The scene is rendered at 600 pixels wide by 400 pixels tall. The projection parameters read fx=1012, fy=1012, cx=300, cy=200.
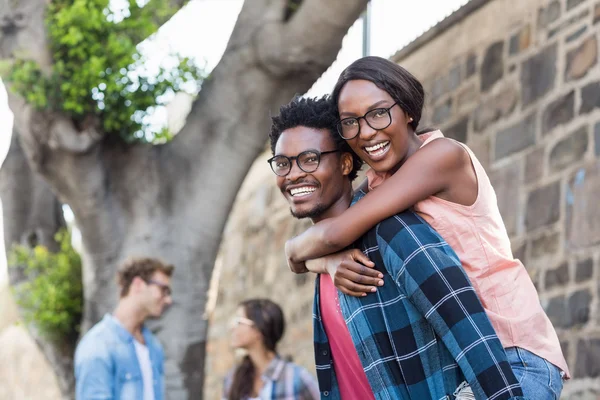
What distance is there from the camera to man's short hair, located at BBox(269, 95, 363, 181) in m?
2.76

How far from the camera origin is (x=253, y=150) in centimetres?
622

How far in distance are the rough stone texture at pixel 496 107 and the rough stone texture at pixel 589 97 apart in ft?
2.44

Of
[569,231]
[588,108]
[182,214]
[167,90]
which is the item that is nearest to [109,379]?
[182,214]

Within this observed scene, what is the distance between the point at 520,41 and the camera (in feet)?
20.5

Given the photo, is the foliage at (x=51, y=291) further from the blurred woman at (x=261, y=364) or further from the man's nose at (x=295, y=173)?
the man's nose at (x=295, y=173)

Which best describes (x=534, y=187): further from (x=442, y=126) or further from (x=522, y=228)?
(x=442, y=126)

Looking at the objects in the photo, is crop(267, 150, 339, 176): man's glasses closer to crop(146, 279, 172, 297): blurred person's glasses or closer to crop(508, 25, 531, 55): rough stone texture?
crop(146, 279, 172, 297): blurred person's glasses

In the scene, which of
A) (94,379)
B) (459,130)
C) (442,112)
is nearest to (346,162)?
(94,379)

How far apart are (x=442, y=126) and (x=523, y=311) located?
490 cm

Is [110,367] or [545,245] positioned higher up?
[545,245]

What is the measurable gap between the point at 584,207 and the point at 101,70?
282 centimetres

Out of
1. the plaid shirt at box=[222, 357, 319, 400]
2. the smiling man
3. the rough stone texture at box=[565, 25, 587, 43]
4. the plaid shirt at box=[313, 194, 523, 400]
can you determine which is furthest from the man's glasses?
the rough stone texture at box=[565, 25, 587, 43]

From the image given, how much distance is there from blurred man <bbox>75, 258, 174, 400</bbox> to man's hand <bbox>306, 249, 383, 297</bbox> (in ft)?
8.00

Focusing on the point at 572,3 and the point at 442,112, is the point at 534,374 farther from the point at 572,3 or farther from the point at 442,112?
the point at 442,112
